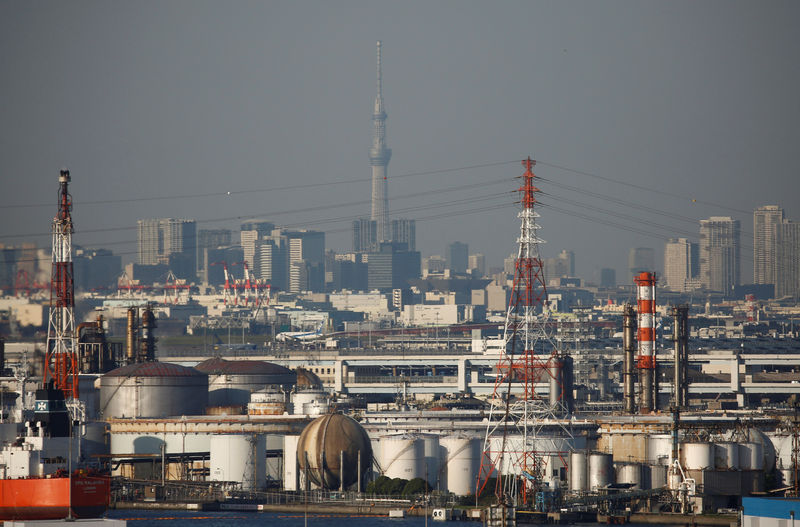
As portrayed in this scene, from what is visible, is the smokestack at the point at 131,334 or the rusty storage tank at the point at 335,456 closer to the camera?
the rusty storage tank at the point at 335,456

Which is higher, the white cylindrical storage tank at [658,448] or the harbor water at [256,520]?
the white cylindrical storage tank at [658,448]

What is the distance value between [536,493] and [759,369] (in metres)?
66.5

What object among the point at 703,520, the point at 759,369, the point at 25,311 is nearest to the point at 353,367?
the point at 759,369

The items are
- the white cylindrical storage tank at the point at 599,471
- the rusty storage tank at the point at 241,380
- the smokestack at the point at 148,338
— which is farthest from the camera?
the smokestack at the point at 148,338

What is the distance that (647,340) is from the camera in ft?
247

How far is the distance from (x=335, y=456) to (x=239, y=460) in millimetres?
5331

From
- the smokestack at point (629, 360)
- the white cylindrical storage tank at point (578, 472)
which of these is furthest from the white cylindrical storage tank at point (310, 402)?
the white cylindrical storage tank at point (578, 472)

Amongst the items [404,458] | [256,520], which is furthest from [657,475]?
[256,520]

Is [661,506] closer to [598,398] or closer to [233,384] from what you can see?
[233,384]

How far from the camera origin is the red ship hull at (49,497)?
5138 centimetres

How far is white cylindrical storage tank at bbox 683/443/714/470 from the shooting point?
58250mm

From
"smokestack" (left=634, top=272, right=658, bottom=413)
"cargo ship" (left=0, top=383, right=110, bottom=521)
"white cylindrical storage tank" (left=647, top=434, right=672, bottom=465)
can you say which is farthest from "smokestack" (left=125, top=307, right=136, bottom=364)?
"white cylindrical storage tank" (left=647, top=434, right=672, bottom=465)

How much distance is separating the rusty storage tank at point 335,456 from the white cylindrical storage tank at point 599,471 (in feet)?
28.1

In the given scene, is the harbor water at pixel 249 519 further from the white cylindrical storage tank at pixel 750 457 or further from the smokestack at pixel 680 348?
the smokestack at pixel 680 348
